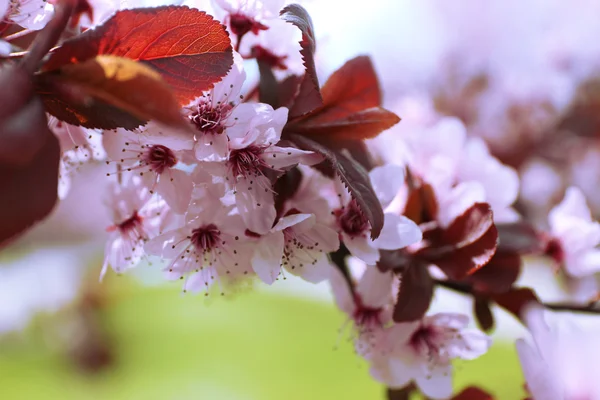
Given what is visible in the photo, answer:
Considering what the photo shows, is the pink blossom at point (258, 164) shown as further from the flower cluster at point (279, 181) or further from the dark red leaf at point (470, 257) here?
the dark red leaf at point (470, 257)

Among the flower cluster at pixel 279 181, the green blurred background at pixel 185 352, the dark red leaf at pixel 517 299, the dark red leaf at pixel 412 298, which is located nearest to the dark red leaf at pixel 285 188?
the flower cluster at pixel 279 181

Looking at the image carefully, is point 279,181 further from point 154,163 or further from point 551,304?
point 551,304

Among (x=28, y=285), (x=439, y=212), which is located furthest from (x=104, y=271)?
(x=28, y=285)

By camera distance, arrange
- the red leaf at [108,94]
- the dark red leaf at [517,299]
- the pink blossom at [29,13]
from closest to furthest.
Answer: the red leaf at [108,94] → the pink blossom at [29,13] → the dark red leaf at [517,299]

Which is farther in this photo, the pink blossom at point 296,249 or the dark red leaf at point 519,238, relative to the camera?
the dark red leaf at point 519,238

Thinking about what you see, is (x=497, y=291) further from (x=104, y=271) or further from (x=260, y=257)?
(x=104, y=271)

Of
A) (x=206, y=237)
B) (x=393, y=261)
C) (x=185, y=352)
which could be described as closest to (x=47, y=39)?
(x=206, y=237)
